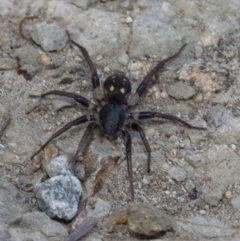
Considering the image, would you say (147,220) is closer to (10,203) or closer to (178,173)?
(178,173)

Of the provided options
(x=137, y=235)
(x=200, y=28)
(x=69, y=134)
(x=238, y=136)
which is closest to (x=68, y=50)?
(x=69, y=134)

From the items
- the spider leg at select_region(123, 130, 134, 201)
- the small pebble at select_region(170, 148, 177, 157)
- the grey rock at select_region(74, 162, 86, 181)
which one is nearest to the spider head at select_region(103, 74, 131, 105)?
the spider leg at select_region(123, 130, 134, 201)

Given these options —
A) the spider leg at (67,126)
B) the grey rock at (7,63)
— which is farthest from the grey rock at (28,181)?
the grey rock at (7,63)

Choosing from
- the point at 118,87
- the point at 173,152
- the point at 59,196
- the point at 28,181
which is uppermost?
the point at 118,87

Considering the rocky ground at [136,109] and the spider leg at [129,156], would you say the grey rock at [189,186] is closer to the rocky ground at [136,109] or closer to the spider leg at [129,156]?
the rocky ground at [136,109]

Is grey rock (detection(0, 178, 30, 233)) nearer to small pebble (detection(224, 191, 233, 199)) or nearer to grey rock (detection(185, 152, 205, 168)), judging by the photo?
grey rock (detection(185, 152, 205, 168))

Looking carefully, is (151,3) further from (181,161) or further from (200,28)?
(181,161)

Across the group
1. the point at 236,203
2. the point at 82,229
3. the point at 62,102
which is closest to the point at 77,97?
the point at 62,102
